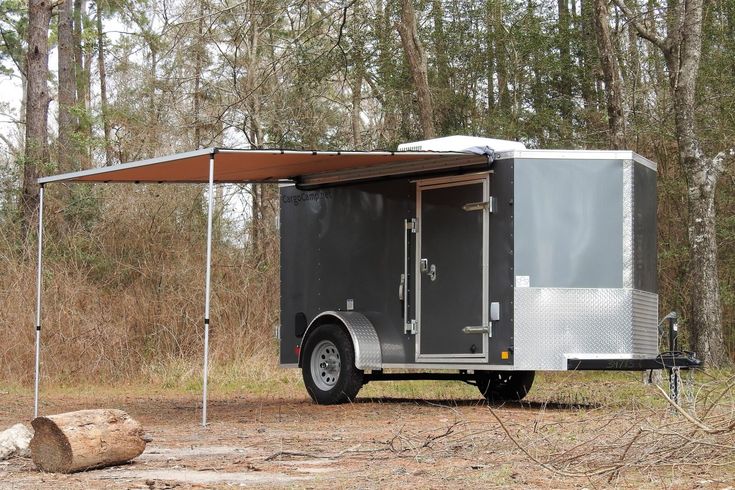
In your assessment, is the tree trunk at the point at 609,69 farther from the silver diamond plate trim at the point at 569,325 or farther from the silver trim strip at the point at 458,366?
the silver trim strip at the point at 458,366

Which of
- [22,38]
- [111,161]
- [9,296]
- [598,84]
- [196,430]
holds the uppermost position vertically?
[22,38]

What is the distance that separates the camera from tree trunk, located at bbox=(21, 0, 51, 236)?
20.1 metres

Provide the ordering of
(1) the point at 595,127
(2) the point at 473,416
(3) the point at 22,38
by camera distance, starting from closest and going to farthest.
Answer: (2) the point at 473,416
(1) the point at 595,127
(3) the point at 22,38

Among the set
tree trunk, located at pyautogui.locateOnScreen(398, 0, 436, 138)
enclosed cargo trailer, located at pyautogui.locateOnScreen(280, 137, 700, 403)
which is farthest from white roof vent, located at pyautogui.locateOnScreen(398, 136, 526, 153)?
tree trunk, located at pyautogui.locateOnScreen(398, 0, 436, 138)

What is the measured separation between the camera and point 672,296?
18.9m

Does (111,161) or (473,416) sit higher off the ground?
(111,161)

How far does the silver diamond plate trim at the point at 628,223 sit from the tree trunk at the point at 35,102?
1176 cm

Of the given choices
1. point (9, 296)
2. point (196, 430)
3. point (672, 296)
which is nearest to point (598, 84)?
point (672, 296)

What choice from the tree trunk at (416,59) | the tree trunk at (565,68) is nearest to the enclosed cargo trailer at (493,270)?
the tree trunk at (416,59)

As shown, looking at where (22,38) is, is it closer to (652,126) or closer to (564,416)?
(652,126)

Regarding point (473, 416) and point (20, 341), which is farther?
point (20, 341)

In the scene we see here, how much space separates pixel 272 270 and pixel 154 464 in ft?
38.4

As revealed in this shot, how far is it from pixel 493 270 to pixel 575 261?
0.78 metres

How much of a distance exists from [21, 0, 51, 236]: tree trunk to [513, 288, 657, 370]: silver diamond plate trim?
11347mm
